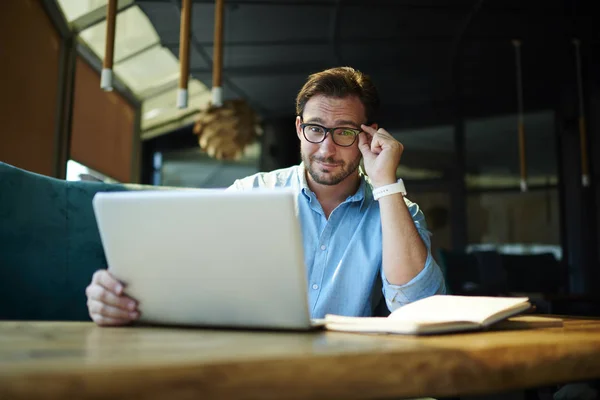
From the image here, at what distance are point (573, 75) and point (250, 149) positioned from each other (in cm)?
523

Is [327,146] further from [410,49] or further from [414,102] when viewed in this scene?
[414,102]

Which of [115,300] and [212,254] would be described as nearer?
[212,254]

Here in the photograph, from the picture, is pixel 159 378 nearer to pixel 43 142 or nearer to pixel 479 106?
pixel 43 142

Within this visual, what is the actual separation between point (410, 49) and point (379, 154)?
21.9 ft

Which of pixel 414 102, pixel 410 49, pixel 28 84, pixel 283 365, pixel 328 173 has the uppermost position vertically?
pixel 410 49

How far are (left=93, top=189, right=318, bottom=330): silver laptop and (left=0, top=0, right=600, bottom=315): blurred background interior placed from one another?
387cm

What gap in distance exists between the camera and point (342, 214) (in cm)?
205

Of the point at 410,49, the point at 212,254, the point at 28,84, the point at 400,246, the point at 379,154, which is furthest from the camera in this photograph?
the point at 410,49

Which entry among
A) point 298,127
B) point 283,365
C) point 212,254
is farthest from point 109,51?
point 283,365

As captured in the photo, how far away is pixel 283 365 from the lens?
623 millimetres

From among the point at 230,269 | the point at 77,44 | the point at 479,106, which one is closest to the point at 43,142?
the point at 77,44

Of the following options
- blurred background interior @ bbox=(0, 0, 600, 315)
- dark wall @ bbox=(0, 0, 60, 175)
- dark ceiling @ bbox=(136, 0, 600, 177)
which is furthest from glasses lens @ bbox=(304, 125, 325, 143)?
dark ceiling @ bbox=(136, 0, 600, 177)

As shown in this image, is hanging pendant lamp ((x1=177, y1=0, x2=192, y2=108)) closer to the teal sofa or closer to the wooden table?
the teal sofa

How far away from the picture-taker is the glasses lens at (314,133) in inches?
81.0
